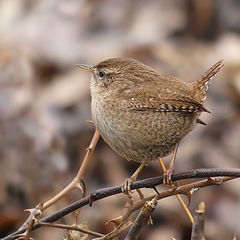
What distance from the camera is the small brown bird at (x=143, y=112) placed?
304cm

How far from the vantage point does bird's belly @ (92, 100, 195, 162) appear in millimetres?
3023

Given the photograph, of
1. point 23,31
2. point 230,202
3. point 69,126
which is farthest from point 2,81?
point 230,202

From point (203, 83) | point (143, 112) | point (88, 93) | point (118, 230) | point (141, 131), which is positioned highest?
point (88, 93)

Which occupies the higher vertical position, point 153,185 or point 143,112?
point 143,112

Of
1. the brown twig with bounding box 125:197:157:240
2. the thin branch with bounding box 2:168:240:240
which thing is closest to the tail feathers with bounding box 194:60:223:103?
the thin branch with bounding box 2:168:240:240

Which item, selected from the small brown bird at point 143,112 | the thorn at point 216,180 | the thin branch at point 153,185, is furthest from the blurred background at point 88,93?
the thorn at point 216,180

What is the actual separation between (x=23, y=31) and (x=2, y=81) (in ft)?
5.62

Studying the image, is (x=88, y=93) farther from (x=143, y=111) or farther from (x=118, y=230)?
(x=118, y=230)

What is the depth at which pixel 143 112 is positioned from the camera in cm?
313

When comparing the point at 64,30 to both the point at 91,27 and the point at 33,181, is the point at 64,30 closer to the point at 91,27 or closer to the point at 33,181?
the point at 91,27

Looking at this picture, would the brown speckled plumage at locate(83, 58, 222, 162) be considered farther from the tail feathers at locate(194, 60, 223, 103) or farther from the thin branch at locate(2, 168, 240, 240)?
the thin branch at locate(2, 168, 240, 240)

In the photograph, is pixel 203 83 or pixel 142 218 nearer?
A: pixel 142 218

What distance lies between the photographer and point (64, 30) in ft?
25.1

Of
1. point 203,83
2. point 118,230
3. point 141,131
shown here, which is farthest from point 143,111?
point 118,230
